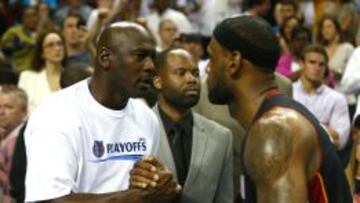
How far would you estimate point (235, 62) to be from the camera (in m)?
4.08

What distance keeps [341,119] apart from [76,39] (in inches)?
125

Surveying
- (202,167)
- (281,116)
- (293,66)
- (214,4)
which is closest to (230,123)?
(202,167)

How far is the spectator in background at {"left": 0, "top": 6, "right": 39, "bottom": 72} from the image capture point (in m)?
11.4

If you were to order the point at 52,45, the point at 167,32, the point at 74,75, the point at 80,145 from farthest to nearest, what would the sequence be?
the point at 167,32
the point at 52,45
the point at 74,75
the point at 80,145

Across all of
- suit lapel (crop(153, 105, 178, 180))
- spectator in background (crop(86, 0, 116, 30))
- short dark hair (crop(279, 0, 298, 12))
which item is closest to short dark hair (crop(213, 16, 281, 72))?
suit lapel (crop(153, 105, 178, 180))

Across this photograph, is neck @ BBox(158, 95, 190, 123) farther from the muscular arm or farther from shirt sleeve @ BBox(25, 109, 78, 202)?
the muscular arm

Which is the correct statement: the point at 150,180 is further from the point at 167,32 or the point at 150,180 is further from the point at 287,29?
the point at 287,29

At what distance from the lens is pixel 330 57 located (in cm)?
1033

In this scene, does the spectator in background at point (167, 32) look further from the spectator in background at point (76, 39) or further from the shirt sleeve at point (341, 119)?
the shirt sleeve at point (341, 119)

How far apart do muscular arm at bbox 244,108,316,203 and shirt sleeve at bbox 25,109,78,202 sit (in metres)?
0.80

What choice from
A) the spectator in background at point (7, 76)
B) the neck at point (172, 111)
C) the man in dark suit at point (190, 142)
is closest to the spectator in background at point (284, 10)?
the spectator in background at point (7, 76)

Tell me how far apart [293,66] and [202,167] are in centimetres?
467

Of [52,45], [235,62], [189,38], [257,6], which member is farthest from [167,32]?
[235,62]

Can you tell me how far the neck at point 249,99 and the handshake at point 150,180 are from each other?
41 cm
